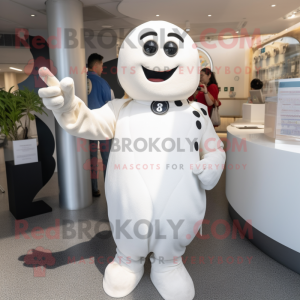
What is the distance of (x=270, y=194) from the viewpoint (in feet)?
7.11

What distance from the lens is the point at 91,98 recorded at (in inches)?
137

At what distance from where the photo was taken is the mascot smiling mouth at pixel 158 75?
1736 mm

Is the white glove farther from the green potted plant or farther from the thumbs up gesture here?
the green potted plant

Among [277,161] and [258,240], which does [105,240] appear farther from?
[277,161]

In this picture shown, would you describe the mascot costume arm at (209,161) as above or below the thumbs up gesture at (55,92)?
below

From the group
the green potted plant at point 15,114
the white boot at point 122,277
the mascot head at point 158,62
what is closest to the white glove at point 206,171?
the mascot head at point 158,62

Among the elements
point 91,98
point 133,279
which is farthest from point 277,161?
point 91,98

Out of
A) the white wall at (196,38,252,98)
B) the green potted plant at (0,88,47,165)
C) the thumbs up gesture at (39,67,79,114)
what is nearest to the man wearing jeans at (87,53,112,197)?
the green potted plant at (0,88,47,165)

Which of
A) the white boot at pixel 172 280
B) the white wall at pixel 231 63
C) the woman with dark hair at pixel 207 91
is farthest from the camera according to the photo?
the white wall at pixel 231 63

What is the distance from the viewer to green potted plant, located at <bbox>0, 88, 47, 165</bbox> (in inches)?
116

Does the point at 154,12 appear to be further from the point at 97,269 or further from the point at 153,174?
the point at 97,269

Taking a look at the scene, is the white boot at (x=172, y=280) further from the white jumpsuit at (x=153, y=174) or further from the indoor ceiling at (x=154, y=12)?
the indoor ceiling at (x=154, y=12)

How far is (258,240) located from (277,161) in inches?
28.3

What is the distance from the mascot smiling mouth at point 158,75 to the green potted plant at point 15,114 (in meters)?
1.77
